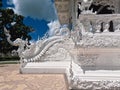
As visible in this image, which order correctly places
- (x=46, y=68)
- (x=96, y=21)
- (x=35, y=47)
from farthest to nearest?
(x=35, y=47) → (x=46, y=68) → (x=96, y=21)

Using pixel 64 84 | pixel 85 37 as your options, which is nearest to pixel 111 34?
pixel 85 37

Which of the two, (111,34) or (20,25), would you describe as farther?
(20,25)

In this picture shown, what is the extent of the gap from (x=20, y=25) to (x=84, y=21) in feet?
81.4

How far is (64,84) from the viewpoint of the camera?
20.0ft

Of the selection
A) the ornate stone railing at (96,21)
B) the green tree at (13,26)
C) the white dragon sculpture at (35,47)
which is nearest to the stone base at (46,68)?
the white dragon sculpture at (35,47)

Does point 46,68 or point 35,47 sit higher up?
point 35,47

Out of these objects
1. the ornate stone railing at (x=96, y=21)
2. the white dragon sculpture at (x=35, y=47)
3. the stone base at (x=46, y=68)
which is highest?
the ornate stone railing at (x=96, y=21)

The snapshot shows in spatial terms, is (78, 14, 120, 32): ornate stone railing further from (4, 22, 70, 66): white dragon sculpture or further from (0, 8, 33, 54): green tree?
(0, 8, 33, 54): green tree

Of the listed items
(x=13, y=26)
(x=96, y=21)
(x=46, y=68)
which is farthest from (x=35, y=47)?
(x=13, y=26)

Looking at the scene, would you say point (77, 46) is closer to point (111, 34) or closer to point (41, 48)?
point (111, 34)

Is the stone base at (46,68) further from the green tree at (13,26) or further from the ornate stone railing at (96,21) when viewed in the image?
the green tree at (13,26)

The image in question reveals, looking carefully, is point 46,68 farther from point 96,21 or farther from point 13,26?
point 13,26

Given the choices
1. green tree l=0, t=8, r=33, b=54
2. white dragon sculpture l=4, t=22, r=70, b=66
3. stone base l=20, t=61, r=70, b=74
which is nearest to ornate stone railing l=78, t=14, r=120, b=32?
stone base l=20, t=61, r=70, b=74

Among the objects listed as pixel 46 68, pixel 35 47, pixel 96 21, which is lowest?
pixel 46 68
